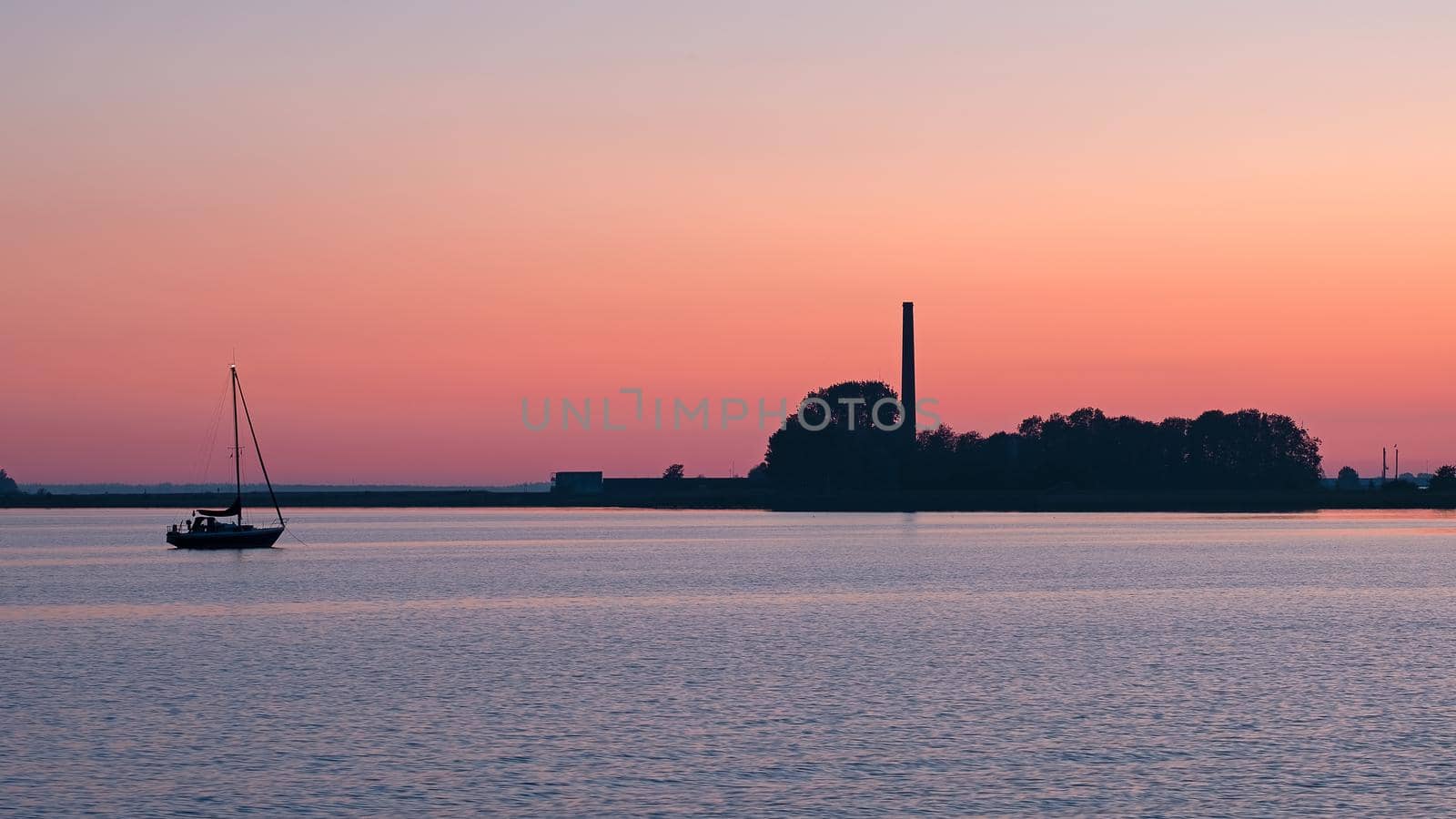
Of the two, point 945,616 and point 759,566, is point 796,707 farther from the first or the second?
point 759,566

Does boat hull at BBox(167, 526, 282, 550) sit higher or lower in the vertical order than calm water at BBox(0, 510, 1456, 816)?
higher

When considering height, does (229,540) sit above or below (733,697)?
above

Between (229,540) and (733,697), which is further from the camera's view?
(229,540)

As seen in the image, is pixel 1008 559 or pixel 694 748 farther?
pixel 1008 559

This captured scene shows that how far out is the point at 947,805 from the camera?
31.6m

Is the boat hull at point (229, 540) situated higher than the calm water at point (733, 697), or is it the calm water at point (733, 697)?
the boat hull at point (229, 540)

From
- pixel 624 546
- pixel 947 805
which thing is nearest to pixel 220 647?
pixel 947 805

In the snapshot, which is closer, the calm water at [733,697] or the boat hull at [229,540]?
the calm water at [733,697]

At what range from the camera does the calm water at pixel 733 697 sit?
33.2 meters

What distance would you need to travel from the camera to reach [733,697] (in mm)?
46688

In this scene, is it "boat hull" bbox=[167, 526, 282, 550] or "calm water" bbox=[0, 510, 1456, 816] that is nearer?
"calm water" bbox=[0, 510, 1456, 816]

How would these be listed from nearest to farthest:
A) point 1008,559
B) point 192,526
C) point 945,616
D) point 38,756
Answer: point 38,756 < point 945,616 < point 1008,559 < point 192,526

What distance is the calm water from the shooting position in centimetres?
3316

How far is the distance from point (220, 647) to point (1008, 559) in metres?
79.8
